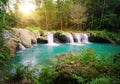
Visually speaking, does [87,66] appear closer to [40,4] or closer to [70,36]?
[70,36]

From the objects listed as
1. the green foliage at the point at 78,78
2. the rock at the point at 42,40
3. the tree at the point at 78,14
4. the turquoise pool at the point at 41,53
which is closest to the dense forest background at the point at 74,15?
the tree at the point at 78,14

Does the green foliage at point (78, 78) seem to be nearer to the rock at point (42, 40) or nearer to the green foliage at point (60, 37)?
the rock at point (42, 40)

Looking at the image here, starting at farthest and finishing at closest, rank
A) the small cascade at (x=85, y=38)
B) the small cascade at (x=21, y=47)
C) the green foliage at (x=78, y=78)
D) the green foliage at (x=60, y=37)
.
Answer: the small cascade at (x=85, y=38)
the green foliage at (x=60, y=37)
the small cascade at (x=21, y=47)
the green foliage at (x=78, y=78)

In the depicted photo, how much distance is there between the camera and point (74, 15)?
1040 inches

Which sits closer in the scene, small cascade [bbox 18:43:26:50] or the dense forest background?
small cascade [bbox 18:43:26:50]

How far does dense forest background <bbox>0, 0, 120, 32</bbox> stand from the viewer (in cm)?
2636

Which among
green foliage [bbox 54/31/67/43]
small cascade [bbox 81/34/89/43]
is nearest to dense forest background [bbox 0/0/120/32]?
small cascade [bbox 81/34/89/43]

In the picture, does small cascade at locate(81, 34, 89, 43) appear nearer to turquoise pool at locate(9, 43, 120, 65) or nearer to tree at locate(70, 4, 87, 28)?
tree at locate(70, 4, 87, 28)

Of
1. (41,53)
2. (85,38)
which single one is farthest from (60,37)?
(41,53)

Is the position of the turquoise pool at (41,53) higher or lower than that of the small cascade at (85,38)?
lower

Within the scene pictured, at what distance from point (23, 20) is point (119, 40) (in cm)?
1478

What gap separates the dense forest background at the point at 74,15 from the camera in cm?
2636

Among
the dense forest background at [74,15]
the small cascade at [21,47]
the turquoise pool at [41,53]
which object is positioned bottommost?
the turquoise pool at [41,53]

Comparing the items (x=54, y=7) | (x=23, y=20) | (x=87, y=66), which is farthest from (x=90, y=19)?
(x=87, y=66)
